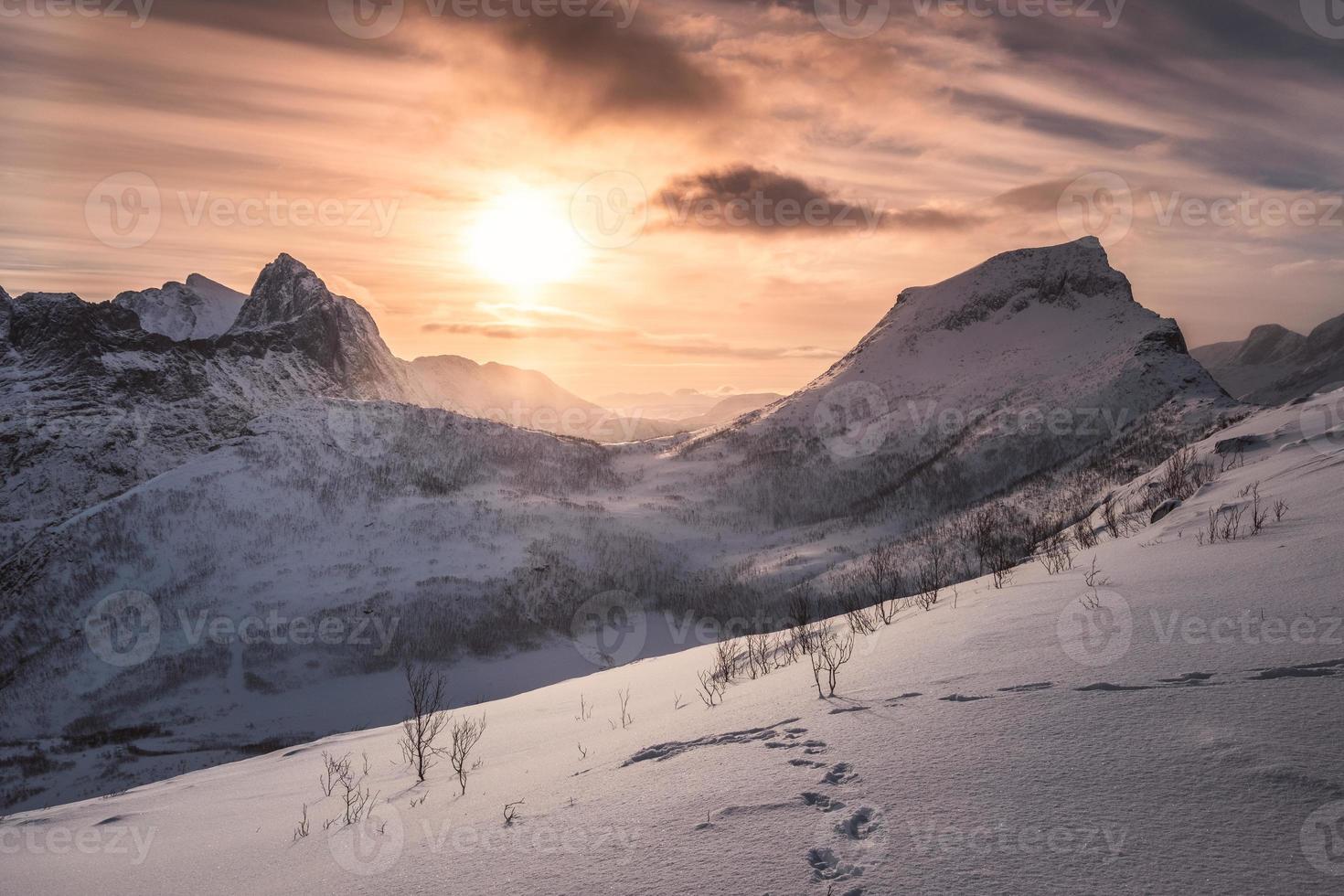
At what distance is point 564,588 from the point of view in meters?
49.3

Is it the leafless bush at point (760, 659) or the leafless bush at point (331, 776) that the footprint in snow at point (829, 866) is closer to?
the leafless bush at point (760, 659)

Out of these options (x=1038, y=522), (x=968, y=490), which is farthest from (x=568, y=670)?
(x=968, y=490)

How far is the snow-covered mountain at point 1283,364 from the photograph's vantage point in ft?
380

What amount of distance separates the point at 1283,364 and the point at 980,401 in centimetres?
13840

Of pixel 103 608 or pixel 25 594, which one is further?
pixel 25 594

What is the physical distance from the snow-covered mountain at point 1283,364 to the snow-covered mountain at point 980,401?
32828 mm

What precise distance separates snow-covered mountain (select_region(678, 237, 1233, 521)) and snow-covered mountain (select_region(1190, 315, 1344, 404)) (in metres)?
32.8

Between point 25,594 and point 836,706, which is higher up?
point 25,594

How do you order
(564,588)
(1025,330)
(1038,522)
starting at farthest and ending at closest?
(1025,330) → (564,588) → (1038,522)

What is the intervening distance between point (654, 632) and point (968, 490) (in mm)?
36067

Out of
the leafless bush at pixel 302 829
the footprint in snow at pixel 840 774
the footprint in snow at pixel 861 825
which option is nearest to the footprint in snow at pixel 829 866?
the footprint in snow at pixel 861 825

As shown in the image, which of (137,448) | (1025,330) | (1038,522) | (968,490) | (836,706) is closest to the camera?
(836,706)

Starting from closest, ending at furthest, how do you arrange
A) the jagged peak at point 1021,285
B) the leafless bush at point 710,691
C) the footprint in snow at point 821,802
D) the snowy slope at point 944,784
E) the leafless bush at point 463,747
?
the snowy slope at point 944,784
the footprint in snow at point 821,802
the leafless bush at point 463,747
the leafless bush at point 710,691
the jagged peak at point 1021,285

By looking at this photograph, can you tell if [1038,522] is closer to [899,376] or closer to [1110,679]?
[1110,679]
